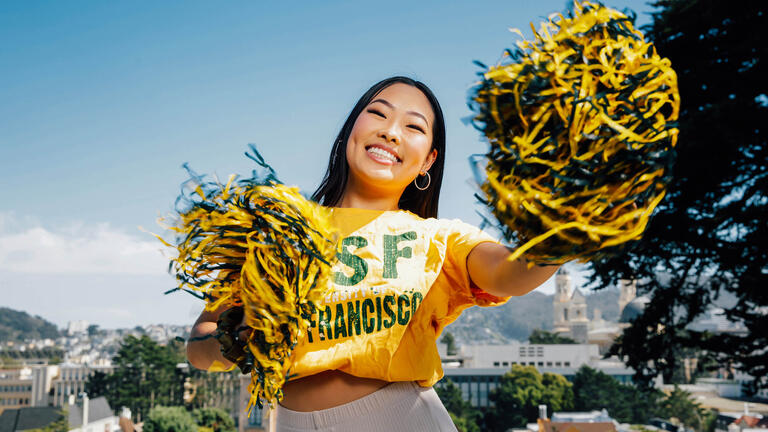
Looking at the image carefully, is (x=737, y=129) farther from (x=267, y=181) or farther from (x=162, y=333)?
(x=162, y=333)

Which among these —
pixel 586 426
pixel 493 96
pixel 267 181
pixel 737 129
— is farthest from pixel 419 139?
pixel 586 426

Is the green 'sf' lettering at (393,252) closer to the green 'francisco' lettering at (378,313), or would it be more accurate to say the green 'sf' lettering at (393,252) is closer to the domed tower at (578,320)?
the green 'francisco' lettering at (378,313)

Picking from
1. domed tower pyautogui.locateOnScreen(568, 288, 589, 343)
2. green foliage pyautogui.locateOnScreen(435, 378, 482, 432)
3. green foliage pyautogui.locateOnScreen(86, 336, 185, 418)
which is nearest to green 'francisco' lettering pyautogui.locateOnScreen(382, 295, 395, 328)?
green foliage pyautogui.locateOnScreen(435, 378, 482, 432)

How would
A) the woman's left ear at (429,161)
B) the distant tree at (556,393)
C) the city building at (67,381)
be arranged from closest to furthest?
the woman's left ear at (429,161) < the distant tree at (556,393) < the city building at (67,381)

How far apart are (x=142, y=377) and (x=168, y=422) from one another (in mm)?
14556

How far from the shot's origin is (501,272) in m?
1.47

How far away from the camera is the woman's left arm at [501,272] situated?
1.37 m

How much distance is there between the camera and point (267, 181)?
149cm

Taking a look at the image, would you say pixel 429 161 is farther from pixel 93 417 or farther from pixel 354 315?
pixel 93 417

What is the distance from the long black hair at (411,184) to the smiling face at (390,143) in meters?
0.08

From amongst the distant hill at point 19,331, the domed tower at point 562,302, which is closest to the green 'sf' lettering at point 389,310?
the domed tower at point 562,302

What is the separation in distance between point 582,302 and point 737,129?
402 feet

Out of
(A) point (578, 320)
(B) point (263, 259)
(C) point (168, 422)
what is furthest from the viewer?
(A) point (578, 320)

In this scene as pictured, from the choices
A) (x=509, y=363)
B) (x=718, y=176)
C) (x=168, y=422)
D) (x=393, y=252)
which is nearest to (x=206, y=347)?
(x=393, y=252)
